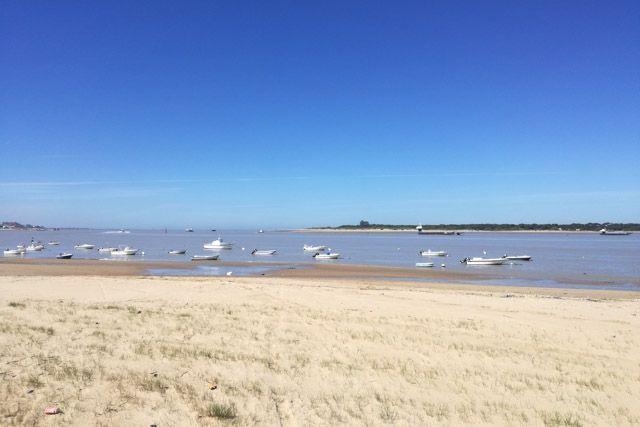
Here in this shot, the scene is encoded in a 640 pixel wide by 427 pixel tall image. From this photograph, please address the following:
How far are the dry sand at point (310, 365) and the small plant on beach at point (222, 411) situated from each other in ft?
0.05

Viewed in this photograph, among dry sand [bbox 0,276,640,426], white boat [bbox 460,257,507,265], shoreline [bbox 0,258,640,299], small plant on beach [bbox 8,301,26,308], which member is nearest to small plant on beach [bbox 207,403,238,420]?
dry sand [bbox 0,276,640,426]

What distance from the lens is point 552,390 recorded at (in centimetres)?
858

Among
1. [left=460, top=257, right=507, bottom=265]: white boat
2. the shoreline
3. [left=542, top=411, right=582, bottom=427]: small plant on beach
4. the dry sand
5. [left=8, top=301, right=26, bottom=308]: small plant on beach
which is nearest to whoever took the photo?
[left=542, top=411, right=582, bottom=427]: small plant on beach

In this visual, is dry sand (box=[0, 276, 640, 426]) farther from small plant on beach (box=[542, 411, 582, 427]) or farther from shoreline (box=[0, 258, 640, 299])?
shoreline (box=[0, 258, 640, 299])

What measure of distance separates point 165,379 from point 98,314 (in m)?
7.23

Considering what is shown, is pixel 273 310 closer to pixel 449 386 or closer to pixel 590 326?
pixel 449 386

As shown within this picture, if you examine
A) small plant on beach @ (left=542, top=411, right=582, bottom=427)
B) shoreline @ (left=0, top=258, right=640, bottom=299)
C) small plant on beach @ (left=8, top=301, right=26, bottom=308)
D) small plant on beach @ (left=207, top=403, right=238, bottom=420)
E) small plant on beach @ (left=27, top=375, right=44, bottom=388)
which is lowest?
shoreline @ (left=0, top=258, right=640, bottom=299)

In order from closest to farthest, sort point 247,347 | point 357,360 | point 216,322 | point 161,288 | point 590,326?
point 357,360, point 247,347, point 216,322, point 590,326, point 161,288

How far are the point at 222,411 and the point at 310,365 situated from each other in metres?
→ 2.90

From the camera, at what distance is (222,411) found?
23.2 ft

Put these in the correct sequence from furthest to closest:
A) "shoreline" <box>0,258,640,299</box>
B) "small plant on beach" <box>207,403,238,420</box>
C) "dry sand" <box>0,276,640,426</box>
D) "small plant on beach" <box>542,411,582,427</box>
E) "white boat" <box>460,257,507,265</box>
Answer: "white boat" <box>460,257,507,265</box> < "shoreline" <box>0,258,640,299</box> < "dry sand" <box>0,276,640,426</box> < "small plant on beach" <box>542,411,582,427</box> < "small plant on beach" <box>207,403,238,420</box>

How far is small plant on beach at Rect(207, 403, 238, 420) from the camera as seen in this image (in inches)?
274

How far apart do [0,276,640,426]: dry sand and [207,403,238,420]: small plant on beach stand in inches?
0.6

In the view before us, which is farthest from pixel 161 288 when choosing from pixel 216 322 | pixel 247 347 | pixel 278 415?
pixel 278 415
